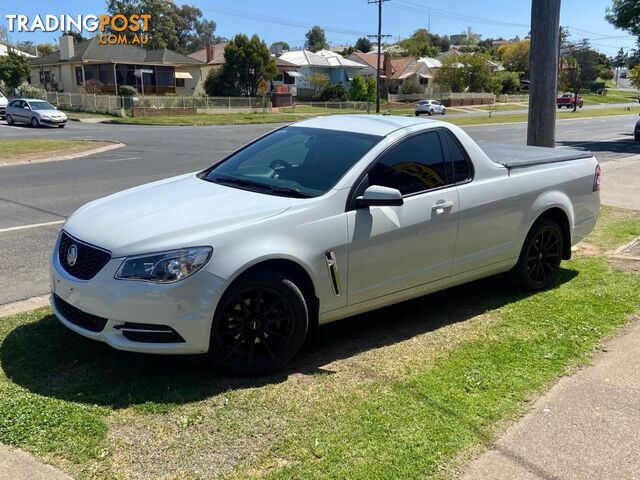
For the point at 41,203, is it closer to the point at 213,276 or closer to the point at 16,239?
the point at 16,239

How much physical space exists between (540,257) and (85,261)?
4.04 meters

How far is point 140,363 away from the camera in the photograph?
164 inches

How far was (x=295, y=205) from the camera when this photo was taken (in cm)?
420

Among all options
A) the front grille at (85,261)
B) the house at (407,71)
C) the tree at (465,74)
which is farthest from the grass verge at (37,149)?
the house at (407,71)

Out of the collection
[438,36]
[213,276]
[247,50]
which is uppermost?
[438,36]

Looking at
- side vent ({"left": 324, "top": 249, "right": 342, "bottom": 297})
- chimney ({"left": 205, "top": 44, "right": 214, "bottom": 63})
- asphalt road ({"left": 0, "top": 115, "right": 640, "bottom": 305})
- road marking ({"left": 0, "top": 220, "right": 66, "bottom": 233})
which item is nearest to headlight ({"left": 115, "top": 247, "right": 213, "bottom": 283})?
side vent ({"left": 324, "top": 249, "right": 342, "bottom": 297})

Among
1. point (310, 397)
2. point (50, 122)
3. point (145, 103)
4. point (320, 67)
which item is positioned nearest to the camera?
point (310, 397)

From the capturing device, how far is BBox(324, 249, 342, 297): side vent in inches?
165

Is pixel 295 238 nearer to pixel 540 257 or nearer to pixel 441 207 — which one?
pixel 441 207

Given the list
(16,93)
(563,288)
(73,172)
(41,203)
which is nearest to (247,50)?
(16,93)

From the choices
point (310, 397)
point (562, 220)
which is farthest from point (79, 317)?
point (562, 220)

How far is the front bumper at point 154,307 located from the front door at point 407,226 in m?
1.10

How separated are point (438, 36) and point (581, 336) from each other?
606ft

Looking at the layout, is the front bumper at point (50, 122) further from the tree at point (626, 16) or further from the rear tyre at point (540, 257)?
the rear tyre at point (540, 257)
